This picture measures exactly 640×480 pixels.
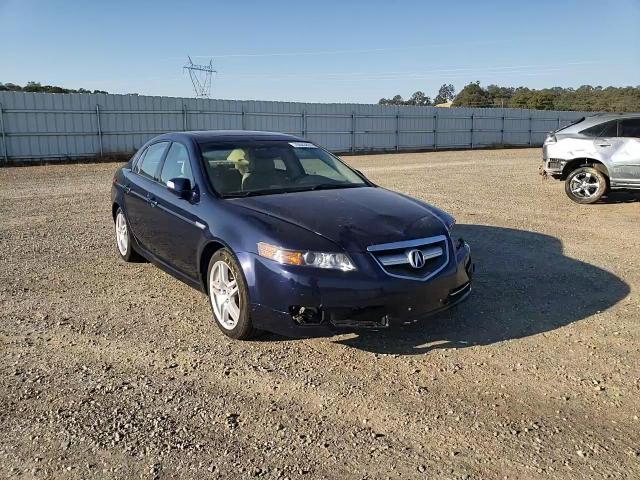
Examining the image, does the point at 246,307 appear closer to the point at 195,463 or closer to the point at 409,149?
the point at 195,463

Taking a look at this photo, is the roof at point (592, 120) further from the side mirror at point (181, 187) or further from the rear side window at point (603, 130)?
the side mirror at point (181, 187)

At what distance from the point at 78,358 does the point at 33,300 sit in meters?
1.51

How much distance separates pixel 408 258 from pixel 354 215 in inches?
22.4

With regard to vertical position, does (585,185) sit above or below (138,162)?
below

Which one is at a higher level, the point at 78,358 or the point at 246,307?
the point at 246,307

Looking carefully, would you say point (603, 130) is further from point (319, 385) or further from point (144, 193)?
point (319, 385)

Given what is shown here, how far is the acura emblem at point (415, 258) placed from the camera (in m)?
3.89

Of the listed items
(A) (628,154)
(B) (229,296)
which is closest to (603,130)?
(A) (628,154)

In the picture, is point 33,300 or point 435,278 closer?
point 435,278

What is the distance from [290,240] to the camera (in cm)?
385

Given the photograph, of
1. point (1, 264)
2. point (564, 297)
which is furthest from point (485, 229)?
point (1, 264)

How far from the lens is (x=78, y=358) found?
397cm

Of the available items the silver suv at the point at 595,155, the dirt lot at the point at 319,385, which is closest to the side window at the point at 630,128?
the silver suv at the point at 595,155

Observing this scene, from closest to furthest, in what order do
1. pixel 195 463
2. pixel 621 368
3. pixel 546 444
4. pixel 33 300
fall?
pixel 195 463
pixel 546 444
pixel 621 368
pixel 33 300
